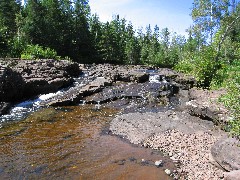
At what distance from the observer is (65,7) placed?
64.3 m

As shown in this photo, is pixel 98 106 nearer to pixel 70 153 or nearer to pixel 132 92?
pixel 132 92

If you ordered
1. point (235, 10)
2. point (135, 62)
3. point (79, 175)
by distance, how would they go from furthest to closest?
point (135, 62), point (235, 10), point (79, 175)

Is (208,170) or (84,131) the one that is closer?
(208,170)

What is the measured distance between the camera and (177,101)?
73.4ft

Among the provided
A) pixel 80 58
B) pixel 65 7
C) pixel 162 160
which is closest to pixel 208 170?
pixel 162 160

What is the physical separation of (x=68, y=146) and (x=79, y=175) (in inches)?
122

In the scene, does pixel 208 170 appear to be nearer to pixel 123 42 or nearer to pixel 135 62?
pixel 135 62

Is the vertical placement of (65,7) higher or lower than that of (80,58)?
higher

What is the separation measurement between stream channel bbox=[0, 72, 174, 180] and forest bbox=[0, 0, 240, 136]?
441cm

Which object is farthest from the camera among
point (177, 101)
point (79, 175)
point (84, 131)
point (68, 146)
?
point (177, 101)

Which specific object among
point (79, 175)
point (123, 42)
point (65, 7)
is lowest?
point (79, 175)

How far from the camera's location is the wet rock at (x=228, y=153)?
31.1 ft

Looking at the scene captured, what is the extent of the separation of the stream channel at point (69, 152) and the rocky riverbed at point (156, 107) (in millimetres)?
895

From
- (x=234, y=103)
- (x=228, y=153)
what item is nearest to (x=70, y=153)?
(x=228, y=153)
